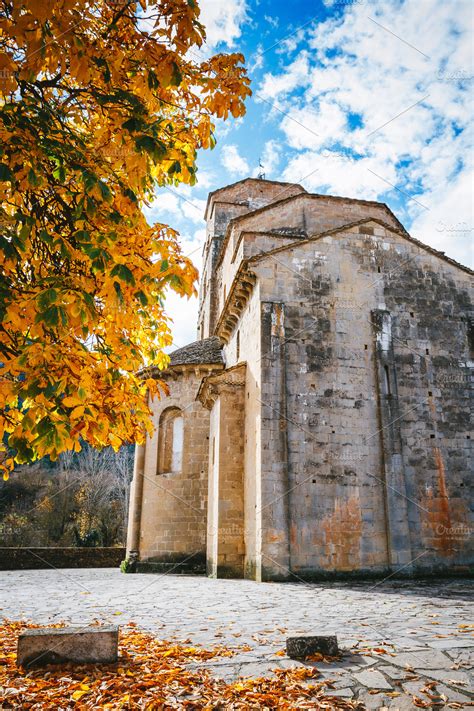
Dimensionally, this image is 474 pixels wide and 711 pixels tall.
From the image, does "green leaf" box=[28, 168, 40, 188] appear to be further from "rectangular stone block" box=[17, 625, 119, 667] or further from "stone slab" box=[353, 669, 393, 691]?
"stone slab" box=[353, 669, 393, 691]

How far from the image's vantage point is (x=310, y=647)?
13.7 feet

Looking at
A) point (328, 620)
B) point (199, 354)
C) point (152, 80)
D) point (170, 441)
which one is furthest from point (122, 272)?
point (199, 354)

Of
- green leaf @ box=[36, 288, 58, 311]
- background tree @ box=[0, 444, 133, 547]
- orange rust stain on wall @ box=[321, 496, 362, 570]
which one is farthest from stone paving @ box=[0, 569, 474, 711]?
background tree @ box=[0, 444, 133, 547]

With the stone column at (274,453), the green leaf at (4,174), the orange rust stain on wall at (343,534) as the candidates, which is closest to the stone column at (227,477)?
the stone column at (274,453)

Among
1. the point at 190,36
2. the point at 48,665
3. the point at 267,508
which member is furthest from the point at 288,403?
the point at 190,36

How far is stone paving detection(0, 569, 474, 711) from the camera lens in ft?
11.9

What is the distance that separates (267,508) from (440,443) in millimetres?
5104

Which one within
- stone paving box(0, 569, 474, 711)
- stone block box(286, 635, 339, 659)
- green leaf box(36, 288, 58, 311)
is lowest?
stone paving box(0, 569, 474, 711)

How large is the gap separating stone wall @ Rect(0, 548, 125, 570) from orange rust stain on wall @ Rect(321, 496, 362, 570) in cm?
1383

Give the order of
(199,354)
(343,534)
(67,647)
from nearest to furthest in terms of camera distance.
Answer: (67,647)
(343,534)
(199,354)

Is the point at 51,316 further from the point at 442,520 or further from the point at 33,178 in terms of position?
the point at 442,520

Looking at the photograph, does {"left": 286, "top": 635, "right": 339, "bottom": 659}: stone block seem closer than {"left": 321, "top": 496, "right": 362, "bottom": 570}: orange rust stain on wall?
Yes

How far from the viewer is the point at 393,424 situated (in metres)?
12.3

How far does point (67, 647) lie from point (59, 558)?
18.8 metres
